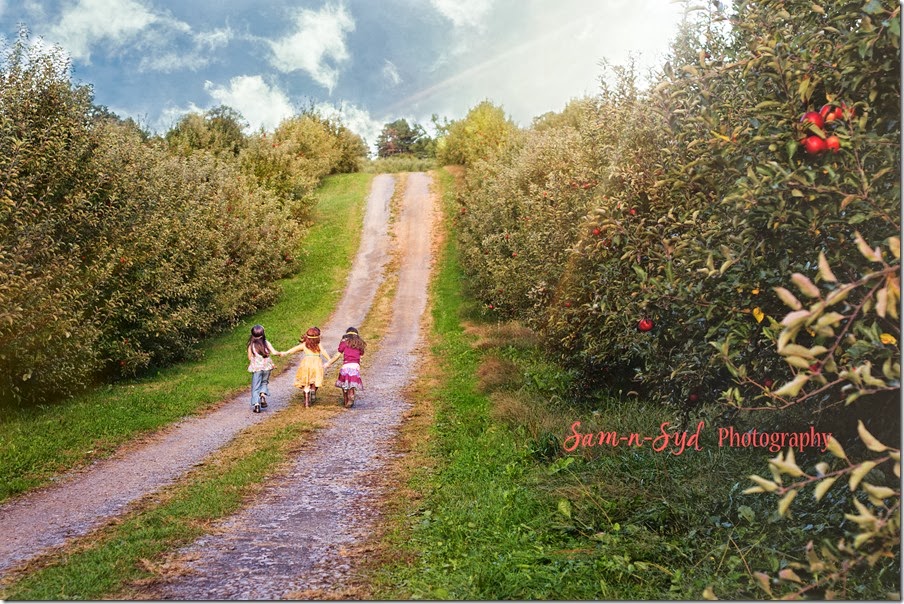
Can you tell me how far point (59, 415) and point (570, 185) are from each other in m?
12.3

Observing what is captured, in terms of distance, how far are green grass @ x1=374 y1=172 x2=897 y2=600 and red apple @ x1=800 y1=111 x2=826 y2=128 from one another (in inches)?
107

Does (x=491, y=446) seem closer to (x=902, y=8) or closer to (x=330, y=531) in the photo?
(x=330, y=531)

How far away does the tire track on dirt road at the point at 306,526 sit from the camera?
20.4ft

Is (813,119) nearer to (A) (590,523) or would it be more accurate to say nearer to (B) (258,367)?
(A) (590,523)

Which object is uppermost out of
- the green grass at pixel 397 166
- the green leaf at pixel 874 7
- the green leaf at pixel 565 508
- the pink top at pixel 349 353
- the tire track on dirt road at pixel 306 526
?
the green grass at pixel 397 166

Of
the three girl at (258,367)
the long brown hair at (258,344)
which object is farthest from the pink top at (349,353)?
the long brown hair at (258,344)

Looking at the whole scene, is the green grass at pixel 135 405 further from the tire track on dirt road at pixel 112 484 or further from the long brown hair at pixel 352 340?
the long brown hair at pixel 352 340

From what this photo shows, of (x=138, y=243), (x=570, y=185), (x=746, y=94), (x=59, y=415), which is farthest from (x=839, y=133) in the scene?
(x=138, y=243)

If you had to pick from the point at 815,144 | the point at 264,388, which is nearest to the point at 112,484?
the point at 264,388

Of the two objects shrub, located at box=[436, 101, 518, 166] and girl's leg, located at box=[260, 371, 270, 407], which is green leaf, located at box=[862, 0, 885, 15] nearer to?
girl's leg, located at box=[260, 371, 270, 407]

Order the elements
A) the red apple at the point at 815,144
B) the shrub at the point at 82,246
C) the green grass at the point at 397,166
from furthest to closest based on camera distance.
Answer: the green grass at the point at 397,166 < the shrub at the point at 82,246 < the red apple at the point at 815,144

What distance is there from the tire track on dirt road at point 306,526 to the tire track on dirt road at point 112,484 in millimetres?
1863

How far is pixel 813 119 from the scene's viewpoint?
4504 millimetres

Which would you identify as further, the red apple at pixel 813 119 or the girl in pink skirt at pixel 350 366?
the girl in pink skirt at pixel 350 366
